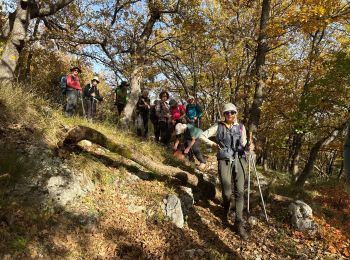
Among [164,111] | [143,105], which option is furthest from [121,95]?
[164,111]

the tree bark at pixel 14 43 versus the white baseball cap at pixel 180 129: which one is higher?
the tree bark at pixel 14 43

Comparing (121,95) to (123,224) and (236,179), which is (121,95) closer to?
(236,179)

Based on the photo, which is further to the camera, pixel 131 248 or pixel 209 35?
pixel 209 35

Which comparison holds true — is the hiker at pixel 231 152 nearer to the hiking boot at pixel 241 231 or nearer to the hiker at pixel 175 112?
the hiking boot at pixel 241 231

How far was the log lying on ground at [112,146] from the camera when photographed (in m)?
6.89

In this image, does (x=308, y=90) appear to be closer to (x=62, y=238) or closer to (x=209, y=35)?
(x=209, y=35)

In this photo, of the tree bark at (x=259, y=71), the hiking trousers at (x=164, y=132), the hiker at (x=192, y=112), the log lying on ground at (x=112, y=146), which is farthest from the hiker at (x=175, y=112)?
the log lying on ground at (x=112, y=146)

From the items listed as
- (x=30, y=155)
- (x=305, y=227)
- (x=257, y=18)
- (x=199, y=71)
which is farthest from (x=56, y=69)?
(x=305, y=227)

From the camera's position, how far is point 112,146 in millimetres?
7262

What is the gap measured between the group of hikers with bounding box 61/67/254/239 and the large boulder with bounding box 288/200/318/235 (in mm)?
1423

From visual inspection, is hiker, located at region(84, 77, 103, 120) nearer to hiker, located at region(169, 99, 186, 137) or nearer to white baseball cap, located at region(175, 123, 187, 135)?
hiker, located at region(169, 99, 186, 137)

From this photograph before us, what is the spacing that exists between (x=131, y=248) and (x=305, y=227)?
13.9 ft

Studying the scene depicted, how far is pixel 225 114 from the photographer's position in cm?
667

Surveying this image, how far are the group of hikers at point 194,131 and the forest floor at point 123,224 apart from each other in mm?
663
